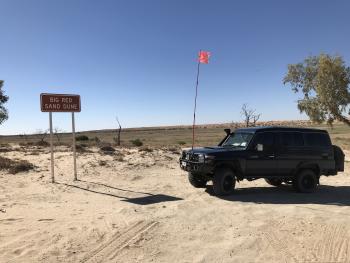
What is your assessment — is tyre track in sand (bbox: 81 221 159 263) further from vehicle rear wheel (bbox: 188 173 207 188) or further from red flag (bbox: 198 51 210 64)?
red flag (bbox: 198 51 210 64)

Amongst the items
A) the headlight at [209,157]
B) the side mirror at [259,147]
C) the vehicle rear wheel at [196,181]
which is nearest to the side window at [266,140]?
the side mirror at [259,147]

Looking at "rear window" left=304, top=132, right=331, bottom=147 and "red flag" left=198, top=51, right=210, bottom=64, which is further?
"red flag" left=198, top=51, right=210, bottom=64

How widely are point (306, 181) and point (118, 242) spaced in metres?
7.89

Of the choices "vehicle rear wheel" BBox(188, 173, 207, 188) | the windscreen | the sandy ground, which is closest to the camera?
the sandy ground

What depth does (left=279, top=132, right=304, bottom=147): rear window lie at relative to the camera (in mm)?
13188

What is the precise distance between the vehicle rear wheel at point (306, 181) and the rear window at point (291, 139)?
0.92 m

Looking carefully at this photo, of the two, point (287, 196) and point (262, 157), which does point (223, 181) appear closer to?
point (262, 157)

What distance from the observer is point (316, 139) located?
45.0ft

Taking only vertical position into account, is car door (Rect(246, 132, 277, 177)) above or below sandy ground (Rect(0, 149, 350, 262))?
above

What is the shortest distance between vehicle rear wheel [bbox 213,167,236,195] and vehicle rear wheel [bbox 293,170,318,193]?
2219mm

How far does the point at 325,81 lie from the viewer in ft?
95.9

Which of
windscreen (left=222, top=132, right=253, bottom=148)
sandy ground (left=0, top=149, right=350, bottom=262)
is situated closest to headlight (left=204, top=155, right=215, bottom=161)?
sandy ground (left=0, top=149, right=350, bottom=262)

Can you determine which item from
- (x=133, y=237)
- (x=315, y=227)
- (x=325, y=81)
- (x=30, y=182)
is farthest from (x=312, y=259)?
(x=325, y=81)

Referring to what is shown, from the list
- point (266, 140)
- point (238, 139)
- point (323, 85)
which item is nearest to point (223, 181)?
point (238, 139)
